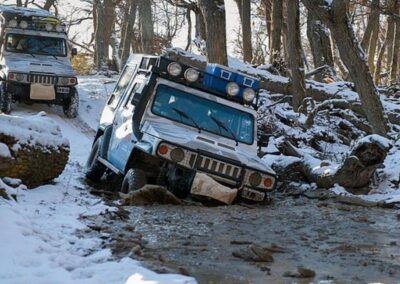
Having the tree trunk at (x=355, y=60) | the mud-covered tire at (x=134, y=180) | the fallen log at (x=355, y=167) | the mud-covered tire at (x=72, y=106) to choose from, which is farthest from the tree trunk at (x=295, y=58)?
the mud-covered tire at (x=134, y=180)

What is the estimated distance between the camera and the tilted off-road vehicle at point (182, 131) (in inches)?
274

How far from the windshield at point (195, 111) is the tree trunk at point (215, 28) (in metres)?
3.66

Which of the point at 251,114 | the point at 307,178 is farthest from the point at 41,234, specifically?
the point at 307,178

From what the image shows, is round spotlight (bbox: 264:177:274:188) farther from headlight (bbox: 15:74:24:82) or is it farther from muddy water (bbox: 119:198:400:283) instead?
headlight (bbox: 15:74:24:82)

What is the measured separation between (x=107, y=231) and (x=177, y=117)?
9.40 feet

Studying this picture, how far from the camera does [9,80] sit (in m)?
13.6

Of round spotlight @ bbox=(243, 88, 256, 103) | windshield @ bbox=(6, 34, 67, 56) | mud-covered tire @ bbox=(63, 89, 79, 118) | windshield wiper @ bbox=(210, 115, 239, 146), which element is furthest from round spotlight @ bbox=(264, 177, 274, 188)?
windshield @ bbox=(6, 34, 67, 56)

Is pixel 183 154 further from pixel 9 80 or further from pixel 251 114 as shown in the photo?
pixel 9 80

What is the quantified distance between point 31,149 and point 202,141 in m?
1.98

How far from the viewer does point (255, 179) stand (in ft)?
23.4

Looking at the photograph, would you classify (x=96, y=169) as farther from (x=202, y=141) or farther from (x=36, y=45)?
(x=36, y=45)

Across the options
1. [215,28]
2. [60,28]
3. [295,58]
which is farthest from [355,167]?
[60,28]

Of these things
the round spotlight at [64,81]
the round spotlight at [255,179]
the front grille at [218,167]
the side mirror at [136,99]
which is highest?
the side mirror at [136,99]

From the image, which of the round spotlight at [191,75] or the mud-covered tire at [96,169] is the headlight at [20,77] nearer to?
the mud-covered tire at [96,169]
